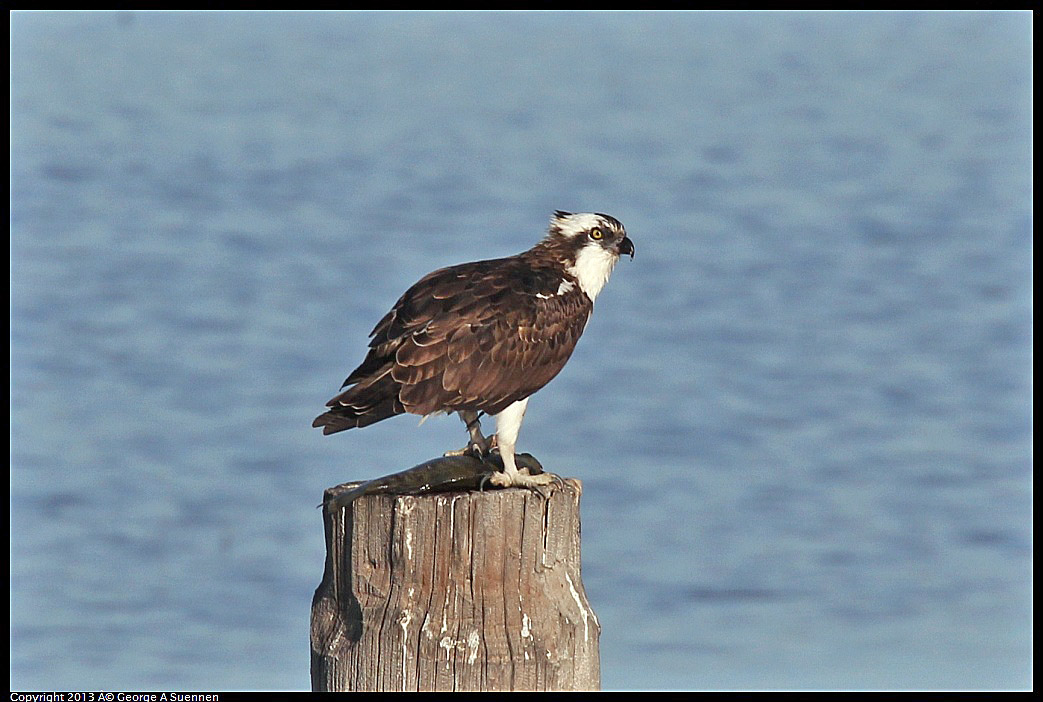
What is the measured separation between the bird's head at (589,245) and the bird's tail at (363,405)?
169cm

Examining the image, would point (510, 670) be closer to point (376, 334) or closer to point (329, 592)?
point (329, 592)

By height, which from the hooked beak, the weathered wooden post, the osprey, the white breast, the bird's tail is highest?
the hooked beak

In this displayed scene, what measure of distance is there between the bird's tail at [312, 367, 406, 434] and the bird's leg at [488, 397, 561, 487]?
56 centimetres

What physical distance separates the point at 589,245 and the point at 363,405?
207 centimetres

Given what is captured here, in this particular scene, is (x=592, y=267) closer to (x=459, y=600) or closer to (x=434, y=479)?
(x=434, y=479)

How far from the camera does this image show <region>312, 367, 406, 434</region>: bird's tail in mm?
6273

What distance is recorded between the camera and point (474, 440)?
7.14 metres

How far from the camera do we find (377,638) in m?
4.77

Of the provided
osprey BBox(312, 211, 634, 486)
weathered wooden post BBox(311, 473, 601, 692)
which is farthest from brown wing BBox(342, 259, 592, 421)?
weathered wooden post BBox(311, 473, 601, 692)

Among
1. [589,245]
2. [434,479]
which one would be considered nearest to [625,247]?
[589,245]

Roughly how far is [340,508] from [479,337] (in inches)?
78.9

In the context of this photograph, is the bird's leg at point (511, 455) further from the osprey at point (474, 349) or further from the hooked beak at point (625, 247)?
the hooked beak at point (625, 247)

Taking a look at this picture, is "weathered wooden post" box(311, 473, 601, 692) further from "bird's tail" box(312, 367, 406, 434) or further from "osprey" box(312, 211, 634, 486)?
"bird's tail" box(312, 367, 406, 434)

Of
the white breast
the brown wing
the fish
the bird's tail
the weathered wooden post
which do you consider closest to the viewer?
the weathered wooden post
